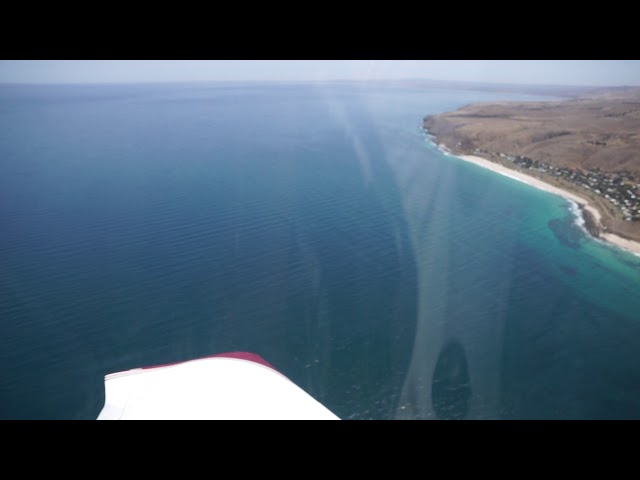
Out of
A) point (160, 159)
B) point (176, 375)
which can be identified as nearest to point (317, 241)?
point (176, 375)

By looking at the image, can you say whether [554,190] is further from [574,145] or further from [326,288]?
[326,288]

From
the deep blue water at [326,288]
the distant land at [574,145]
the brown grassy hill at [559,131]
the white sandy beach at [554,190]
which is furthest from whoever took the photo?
the brown grassy hill at [559,131]

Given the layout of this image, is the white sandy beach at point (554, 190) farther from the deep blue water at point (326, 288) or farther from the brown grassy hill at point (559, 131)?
the brown grassy hill at point (559, 131)

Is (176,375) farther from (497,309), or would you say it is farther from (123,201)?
(123,201)

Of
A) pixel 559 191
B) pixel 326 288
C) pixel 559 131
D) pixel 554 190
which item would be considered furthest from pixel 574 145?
pixel 326 288

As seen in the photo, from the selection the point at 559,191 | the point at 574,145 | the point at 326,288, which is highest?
the point at 574,145

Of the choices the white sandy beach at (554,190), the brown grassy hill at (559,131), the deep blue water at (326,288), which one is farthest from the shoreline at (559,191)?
the brown grassy hill at (559,131)
